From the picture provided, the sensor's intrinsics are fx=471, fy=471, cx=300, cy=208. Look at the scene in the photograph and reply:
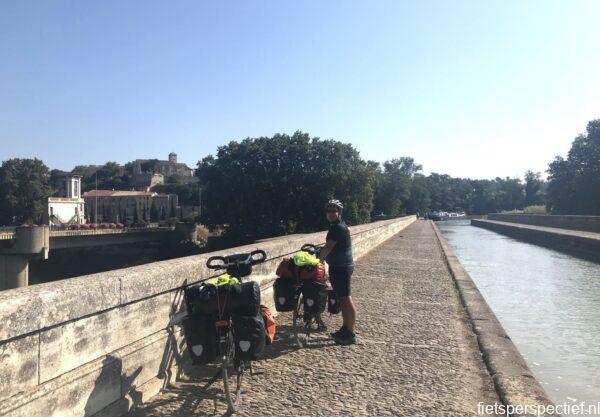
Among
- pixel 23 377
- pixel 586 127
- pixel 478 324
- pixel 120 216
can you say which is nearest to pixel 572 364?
pixel 478 324

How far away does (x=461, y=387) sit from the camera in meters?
4.25

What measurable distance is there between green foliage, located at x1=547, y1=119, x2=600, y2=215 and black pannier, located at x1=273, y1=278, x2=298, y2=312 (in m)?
70.8

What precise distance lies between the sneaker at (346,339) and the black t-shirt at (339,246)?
0.84 meters

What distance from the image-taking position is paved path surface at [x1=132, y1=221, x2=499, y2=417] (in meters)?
3.72

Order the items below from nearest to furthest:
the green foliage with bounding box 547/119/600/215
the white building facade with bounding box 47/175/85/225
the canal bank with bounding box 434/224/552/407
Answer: the canal bank with bounding box 434/224/552/407
the green foliage with bounding box 547/119/600/215
the white building facade with bounding box 47/175/85/225

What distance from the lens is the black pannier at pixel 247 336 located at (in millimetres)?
3674

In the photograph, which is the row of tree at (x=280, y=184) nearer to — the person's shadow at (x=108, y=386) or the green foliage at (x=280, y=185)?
Result: the green foliage at (x=280, y=185)

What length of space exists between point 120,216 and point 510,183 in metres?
111

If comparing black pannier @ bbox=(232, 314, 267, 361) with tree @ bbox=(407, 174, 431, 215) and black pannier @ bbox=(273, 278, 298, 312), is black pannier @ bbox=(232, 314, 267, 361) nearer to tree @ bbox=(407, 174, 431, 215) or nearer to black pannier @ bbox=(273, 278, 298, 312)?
black pannier @ bbox=(273, 278, 298, 312)

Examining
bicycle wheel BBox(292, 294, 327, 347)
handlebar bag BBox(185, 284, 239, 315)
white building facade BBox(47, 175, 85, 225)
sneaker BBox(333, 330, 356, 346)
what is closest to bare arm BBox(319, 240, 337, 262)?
bicycle wheel BBox(292, 294, 327, 347)

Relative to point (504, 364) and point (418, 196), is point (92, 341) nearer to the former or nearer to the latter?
point (504, 364)

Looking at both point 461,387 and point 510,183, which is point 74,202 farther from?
point 510,183

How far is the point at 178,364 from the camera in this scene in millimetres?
4367

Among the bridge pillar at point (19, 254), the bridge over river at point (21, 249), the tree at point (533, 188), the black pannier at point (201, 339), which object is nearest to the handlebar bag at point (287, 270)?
the black pannier at point (201, 339)
